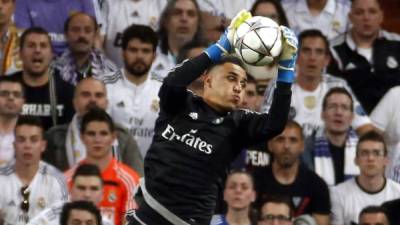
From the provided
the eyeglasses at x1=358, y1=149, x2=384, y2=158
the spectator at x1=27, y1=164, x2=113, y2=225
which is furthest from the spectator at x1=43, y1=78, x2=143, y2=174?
the eyeglasses at x1=358, y1=149, x2=384, y2=158

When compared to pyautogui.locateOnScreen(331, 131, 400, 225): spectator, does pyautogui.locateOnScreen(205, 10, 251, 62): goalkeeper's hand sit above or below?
above

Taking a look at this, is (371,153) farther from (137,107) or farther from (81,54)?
(81,54)

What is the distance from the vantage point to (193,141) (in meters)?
8.51

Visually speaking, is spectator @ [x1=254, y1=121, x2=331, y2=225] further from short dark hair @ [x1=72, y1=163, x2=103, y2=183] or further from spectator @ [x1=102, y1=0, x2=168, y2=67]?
spectator @ [x1=102, y1=0, x2=168, y2=67]

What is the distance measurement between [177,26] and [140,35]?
2.38ft

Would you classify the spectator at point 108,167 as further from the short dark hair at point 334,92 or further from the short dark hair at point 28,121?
the short dark hair at point 334,92

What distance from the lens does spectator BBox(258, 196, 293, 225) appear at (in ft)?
37.4

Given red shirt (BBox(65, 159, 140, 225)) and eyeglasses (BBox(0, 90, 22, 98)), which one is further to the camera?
eyeglasses (BBox(0, 90, 22, 98))

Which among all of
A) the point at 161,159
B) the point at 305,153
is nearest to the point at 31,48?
the point at 305,153

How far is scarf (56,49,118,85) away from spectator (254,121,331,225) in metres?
1.92

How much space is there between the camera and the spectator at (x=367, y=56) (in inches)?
535

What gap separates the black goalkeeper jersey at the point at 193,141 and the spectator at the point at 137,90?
155 inches

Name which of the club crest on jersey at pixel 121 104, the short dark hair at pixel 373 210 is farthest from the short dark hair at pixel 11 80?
the short dark hair at pixel 373 210

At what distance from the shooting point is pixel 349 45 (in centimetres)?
1383
